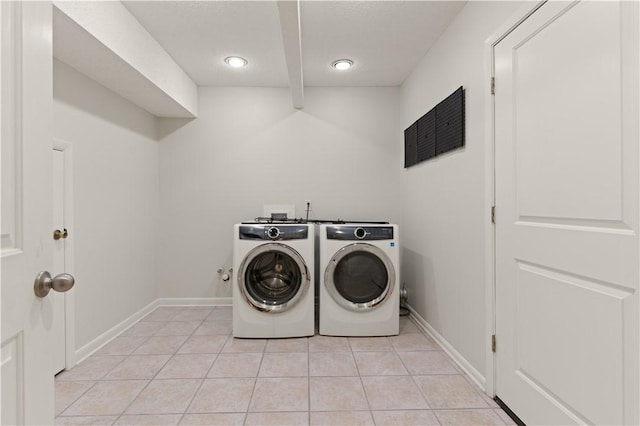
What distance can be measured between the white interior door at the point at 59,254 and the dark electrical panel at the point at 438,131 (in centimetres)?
253

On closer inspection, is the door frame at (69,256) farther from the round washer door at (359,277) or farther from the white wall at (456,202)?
the white wall at (456,202)

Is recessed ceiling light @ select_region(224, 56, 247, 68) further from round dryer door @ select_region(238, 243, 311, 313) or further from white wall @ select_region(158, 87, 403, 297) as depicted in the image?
round dryer door @ select_region(238, 243, 311, 313)

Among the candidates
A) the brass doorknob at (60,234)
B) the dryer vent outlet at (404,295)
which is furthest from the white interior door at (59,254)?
the dryer vent outlet at (404,295)

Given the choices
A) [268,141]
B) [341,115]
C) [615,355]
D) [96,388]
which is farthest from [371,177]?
[96,388]

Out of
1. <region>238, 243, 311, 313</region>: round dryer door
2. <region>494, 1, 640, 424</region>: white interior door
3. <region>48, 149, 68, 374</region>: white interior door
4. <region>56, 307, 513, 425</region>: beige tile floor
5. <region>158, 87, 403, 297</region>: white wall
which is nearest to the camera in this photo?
<region>494, 1, 640, 424</region>: white interior door

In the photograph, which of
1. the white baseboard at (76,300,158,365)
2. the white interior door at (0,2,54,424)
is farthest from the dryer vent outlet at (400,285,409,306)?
the white interior door at (0,2,54,424)

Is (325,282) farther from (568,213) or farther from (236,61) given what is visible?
(236,61)

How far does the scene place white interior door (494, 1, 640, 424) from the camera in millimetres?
1022

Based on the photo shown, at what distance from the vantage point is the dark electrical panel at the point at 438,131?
204 centimetres

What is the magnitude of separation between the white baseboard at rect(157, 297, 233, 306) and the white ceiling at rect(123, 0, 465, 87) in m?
2.26

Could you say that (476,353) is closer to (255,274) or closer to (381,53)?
(255,274)

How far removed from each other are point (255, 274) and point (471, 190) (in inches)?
68.5

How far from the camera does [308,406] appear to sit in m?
1.67

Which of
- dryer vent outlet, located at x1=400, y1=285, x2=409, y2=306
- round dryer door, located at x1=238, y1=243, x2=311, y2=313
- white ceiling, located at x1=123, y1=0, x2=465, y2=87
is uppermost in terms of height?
white ceiling, located at x1=123, y1=0, x2=465, y2=87
